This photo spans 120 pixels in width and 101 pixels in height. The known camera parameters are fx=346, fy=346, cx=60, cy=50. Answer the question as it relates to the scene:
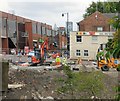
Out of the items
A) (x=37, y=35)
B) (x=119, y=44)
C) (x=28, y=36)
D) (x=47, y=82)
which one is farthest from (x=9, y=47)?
(x=119, y=44)

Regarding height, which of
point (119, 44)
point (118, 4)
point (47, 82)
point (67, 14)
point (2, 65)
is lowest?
point (47, 82)

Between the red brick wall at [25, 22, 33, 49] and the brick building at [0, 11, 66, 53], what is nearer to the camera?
the brick building at [0, 11, 66, 53]

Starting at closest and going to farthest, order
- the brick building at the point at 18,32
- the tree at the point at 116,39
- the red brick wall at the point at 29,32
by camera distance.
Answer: the tree at the point at 116,39, the brick building at the point at 18,32, the red brick wall at the point at 29,32

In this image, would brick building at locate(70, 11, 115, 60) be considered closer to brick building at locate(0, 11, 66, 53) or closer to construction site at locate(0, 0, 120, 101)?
construction site at locate(0, 0, 120, 101)

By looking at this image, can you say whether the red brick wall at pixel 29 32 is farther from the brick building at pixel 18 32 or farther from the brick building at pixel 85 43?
the brick building at pixel 85 43

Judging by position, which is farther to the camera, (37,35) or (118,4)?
(37,35)

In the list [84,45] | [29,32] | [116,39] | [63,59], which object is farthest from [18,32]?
[116,39]

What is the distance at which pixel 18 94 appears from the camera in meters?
14.3

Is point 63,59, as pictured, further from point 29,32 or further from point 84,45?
point 29,32

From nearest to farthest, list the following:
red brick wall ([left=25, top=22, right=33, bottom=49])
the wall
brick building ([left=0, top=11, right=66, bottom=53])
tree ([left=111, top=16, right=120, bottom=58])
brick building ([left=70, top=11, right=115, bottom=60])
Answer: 1. tree ([left=111, top=16, right=120, bottom=58])
2. brick building ([left=70, top=11, right=115, bottom=60])
3. the wall
4. brick building ([left=0, top=11, right=66, bottom=53])
5. red brick wall ([left=25, top=22, right=33, bottom=49])

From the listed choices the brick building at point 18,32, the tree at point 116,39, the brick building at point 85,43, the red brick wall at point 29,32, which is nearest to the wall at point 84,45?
the brick building at point 85,43

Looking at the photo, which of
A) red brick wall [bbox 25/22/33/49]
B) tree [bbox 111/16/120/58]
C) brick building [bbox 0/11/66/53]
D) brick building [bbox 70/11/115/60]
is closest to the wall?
brick building [bbox 70/11/115/60]

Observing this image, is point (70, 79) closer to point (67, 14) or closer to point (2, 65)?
point (2, 65)

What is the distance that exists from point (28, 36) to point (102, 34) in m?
26.8
